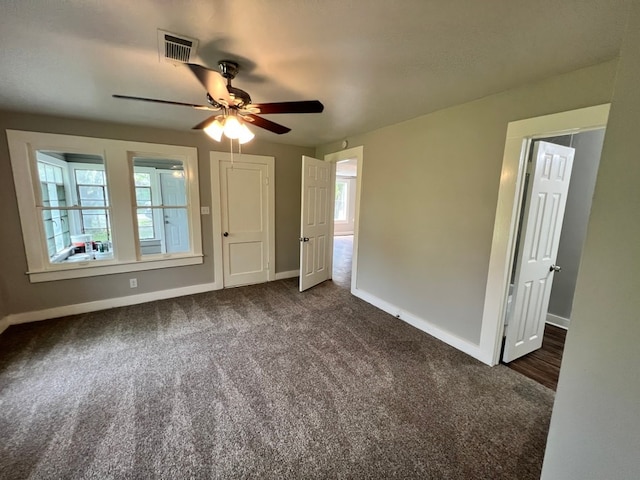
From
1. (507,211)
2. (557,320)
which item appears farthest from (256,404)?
(557,320)

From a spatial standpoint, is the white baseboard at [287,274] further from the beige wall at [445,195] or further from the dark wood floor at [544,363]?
the dark wood floor at [544,363]

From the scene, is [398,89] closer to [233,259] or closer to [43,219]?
[233,259]

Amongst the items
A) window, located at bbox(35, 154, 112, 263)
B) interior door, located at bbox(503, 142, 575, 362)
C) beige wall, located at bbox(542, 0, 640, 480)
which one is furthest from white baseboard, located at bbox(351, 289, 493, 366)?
window, located at bbox(35, 154, 112, 263)

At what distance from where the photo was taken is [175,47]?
1517 mm

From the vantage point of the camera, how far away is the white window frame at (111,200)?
282cm

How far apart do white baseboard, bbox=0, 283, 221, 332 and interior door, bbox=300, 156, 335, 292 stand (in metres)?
1.43

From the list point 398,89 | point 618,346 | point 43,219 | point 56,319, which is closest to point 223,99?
point 398,89

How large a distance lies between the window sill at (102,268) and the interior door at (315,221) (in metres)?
1.55

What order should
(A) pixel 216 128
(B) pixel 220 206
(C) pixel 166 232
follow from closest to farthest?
(A) pixel 216 128 → (B) pixel 220 206 → (C) pixel 166 232

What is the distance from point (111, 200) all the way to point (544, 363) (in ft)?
16.0

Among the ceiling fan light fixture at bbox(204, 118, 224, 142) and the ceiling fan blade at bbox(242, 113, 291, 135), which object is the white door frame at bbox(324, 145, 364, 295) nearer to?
the ceiling fan blade at bbox(242, 113, 291, 135)

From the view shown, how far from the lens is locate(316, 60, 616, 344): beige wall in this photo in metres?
1.99

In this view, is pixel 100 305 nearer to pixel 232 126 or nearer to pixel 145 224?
pixel 145 224

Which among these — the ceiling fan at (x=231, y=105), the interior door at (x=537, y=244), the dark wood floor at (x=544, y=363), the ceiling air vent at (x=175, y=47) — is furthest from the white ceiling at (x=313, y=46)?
the dark wood floor at (x=544, y=363)
